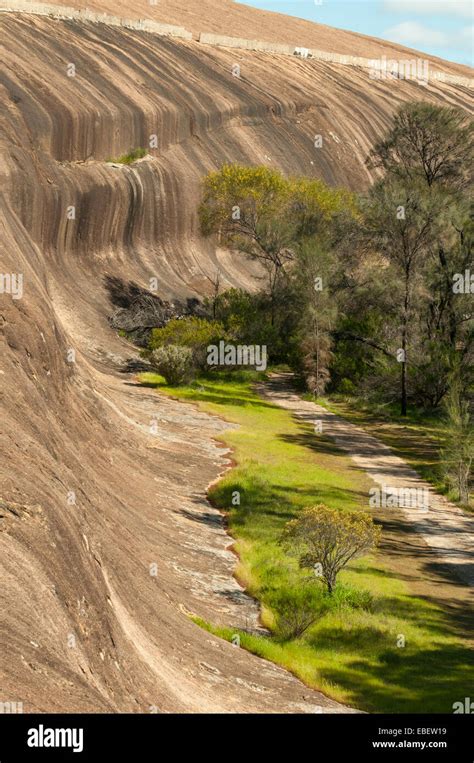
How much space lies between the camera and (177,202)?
71.5 meters

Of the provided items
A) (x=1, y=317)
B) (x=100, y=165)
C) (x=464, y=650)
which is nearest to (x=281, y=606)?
(x=464, y=650)

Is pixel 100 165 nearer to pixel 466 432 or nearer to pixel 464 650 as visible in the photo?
pixel 466 432

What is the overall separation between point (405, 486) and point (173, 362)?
58.7 feet

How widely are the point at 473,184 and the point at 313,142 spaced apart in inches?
1248

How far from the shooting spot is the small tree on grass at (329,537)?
24859 mm

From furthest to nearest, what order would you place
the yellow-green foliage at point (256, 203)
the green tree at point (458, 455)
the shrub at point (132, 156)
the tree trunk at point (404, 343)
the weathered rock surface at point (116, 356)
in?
the shrub at point (132, 156), the yellow-green foliage at point (256, 203), the tree trunk at point (404, 343), the green tree at point (458, 455), the weathered rock surface at point (116, 356)

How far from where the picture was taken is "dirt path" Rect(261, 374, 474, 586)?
2934 cm

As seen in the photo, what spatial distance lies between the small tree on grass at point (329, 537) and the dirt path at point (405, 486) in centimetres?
347

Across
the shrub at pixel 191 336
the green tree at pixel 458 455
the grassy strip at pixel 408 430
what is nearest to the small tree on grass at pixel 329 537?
the green tree at pixel 458 455

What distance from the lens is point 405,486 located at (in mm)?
37312

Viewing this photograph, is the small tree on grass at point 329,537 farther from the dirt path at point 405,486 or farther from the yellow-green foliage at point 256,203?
the yellow-green foliage at point 256,203
